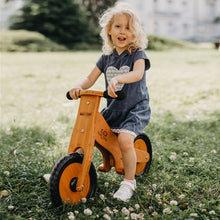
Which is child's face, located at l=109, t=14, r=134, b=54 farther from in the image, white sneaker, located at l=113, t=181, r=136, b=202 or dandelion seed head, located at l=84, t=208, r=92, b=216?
dandelion seed head, located at l=84, t=208, r=92, b=216

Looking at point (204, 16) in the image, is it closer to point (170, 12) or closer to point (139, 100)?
point (170, 12)

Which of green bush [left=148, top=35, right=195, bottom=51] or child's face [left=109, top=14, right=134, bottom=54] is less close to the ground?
child's face [left=109, top=14, right=134, bottom=54]

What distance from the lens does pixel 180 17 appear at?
4288 cm

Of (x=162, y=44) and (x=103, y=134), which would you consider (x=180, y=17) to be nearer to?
(x=162, y=44)

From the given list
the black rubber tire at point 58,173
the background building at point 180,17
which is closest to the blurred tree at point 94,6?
the background building at point 180,17

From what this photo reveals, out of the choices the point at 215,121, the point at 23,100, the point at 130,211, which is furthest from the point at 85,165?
the point at 23,100

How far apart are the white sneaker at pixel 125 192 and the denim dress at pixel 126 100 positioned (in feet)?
1.49

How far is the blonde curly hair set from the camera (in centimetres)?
257

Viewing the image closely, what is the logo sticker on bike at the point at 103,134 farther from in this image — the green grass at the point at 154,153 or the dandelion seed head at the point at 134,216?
the dandelion seed head at the point at 134,216

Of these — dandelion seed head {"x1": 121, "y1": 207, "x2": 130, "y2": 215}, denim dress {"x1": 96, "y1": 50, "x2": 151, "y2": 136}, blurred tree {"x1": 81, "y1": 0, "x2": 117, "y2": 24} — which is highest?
blurred tree {"x1": 81, "y1": 0, "x2": 117, "y2": 24}

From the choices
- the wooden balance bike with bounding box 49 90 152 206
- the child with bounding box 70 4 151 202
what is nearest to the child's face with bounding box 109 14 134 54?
the child with bounding box 70 4 151 202

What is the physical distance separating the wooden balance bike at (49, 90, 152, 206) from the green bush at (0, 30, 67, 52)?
50.8 feet

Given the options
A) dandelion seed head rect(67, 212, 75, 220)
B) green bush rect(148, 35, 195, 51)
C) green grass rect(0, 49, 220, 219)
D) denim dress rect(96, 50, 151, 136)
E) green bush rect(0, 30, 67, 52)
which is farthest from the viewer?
green bush rect(148, 35, 195, 51)

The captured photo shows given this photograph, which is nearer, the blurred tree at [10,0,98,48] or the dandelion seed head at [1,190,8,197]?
the dandelion seed head at [1,190,8,197]
